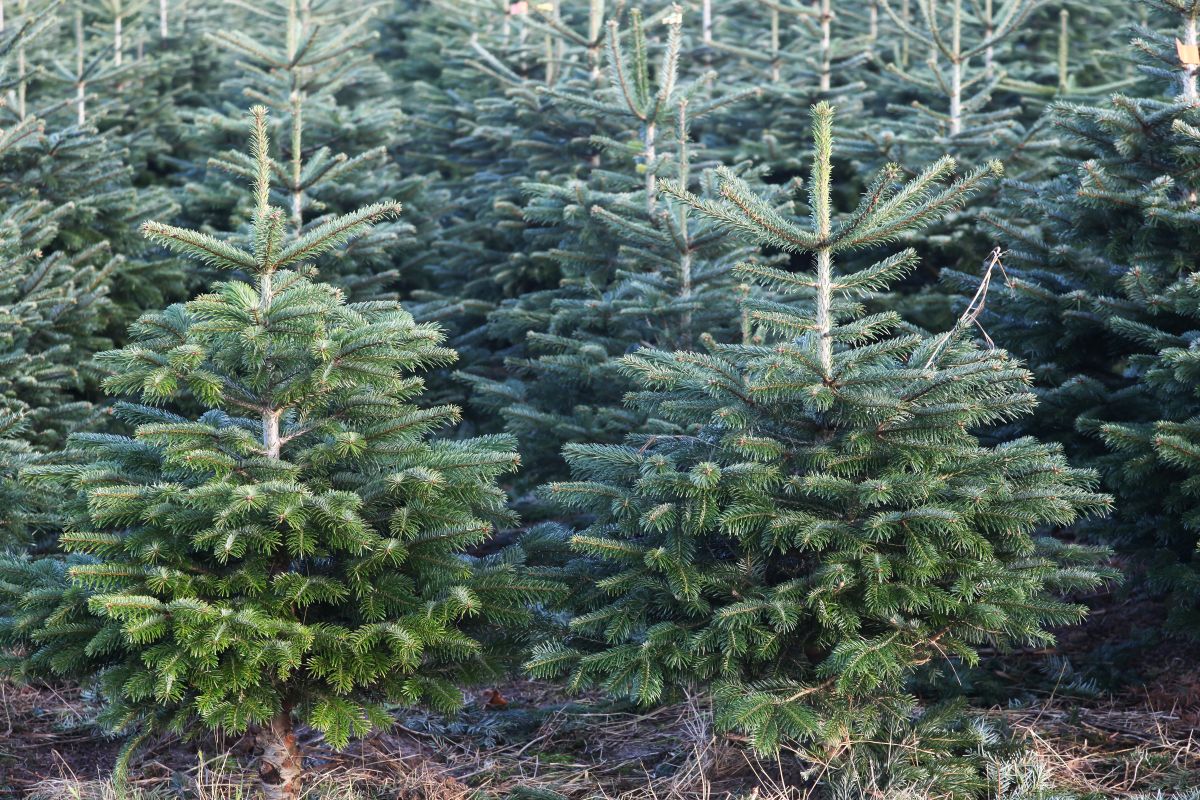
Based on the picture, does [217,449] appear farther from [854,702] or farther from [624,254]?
[624,254]

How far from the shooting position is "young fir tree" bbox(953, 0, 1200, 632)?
517cm

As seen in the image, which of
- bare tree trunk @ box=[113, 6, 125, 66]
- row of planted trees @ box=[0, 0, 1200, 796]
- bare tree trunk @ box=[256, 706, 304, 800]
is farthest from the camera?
bare tree trunk @ box=[113, 6, 125, 66]

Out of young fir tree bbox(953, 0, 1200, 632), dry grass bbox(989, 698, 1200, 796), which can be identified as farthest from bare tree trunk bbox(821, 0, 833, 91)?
dry grass bbox(989, 698, 1200, 796)

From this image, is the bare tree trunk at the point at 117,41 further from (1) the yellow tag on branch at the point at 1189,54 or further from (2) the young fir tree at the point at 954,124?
(1) the yellow tag on branch at the point at 1189,54

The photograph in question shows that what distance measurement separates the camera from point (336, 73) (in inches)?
398

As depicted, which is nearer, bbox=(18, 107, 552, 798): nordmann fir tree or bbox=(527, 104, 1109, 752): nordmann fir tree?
bbox=(18, 107, 552, 798): nordmann fir tree

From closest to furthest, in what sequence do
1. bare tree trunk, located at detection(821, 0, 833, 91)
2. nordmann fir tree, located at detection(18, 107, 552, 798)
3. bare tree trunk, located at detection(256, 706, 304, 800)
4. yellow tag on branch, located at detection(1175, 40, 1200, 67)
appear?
1. nordmann fir tree, located at detection(18, 107, 552, 798)
2. bare tree trunk, located at detection(256, 706, 304, 800)
3. yellow tag on branch, located at detection(1175, 40, 1200, 67)
4. bare tree trunk, located at detection(821, 0, 833, 91)

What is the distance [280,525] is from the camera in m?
4.20

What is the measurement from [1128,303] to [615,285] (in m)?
2.99

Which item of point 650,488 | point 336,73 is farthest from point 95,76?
point 650,488

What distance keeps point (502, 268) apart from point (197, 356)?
15.5 ft

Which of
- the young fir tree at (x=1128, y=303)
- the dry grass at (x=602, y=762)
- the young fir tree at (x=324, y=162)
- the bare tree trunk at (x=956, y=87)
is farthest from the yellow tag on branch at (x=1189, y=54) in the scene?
the young fir tree at (x=324, y=162)

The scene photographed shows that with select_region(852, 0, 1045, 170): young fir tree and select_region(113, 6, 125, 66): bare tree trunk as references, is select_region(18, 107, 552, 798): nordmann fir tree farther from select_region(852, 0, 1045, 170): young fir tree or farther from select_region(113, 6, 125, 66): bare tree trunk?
select_region(113, 6, 125, 66): bare tree trunk

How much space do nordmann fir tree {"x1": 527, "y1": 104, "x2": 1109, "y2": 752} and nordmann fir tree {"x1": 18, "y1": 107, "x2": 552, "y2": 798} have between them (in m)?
0.46
